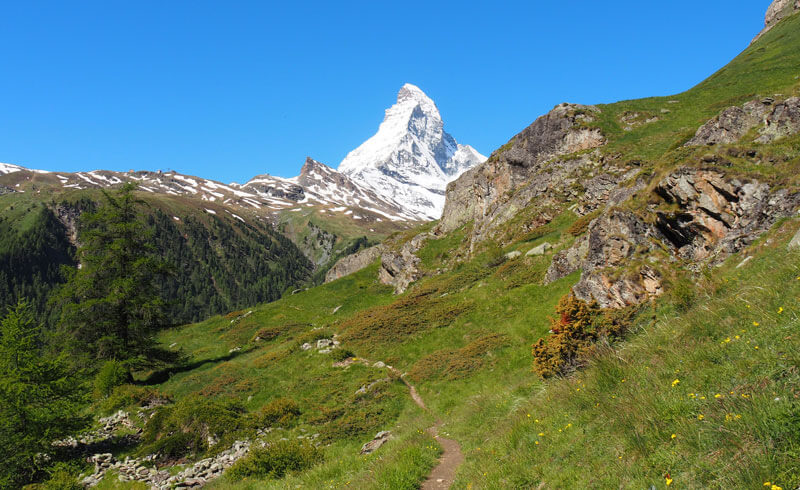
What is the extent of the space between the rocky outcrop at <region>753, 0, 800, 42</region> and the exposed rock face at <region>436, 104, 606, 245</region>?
210 feet

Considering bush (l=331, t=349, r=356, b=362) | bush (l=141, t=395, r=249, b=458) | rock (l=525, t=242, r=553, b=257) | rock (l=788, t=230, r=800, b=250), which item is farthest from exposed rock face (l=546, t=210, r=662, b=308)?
A: bush (l=141, t=395, r=249, b=458)

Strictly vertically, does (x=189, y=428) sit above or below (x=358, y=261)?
below

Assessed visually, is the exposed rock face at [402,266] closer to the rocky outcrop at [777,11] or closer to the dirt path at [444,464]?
the dirt path at [444,464]

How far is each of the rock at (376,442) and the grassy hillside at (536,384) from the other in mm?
550

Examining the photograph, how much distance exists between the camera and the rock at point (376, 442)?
46.8 ft

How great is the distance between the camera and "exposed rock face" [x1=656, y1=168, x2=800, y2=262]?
14.2 meters

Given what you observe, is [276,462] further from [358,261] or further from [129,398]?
[358,261]

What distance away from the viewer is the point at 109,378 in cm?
2748

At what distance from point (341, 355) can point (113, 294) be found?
18358 millimetres

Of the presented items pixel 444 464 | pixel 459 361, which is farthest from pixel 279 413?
pixel 444 464

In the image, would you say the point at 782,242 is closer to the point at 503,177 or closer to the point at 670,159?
the point at 670,159

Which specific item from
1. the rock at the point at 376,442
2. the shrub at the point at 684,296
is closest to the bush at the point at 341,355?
the rock at the point at 376,442

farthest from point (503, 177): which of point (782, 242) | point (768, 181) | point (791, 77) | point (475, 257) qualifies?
point (782, 242)

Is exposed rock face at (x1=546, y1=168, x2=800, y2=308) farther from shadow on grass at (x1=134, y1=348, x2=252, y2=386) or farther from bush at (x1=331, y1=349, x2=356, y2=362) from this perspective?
shadow on grass at (x1=134, y1=348, x2=252, y2=386)
